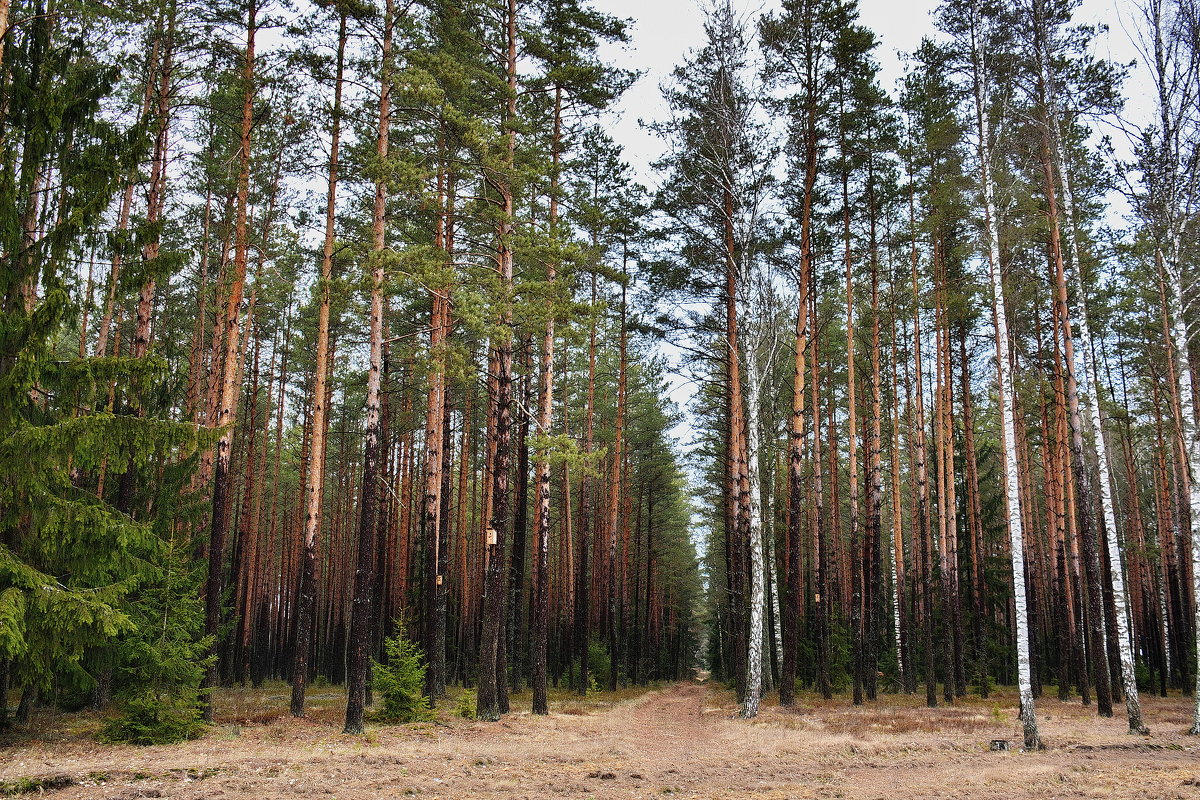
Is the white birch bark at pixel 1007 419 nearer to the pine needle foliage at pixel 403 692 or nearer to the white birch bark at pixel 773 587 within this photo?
the white birch bark at pixel 773 587

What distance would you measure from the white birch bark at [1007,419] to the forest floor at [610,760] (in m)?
0.84

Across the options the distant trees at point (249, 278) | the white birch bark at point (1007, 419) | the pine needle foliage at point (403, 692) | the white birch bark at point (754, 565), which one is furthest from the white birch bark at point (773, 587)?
the pine needle foliage at point (403, 692)

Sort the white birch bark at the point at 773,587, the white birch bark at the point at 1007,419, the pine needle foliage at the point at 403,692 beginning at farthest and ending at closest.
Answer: the white birch bark at the point at 773,587
the pine needle foliage at the point at 403,692
the white birch bark at the point at 1007,419

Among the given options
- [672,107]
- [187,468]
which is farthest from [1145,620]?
[187,468]

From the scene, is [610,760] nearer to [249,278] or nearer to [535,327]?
[535,327]

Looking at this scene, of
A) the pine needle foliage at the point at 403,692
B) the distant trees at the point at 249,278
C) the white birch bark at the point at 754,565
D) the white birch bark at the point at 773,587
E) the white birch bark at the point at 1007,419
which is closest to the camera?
the distant trees at the point at 249,278

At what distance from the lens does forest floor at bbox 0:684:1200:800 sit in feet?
24.0

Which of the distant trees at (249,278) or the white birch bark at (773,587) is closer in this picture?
the distant trees at (249,278)

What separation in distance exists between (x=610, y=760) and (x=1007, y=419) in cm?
765

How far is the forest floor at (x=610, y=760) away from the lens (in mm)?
7324

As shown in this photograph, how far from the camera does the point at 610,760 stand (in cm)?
975

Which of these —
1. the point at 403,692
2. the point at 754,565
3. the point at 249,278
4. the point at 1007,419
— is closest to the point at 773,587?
the point at 754,565

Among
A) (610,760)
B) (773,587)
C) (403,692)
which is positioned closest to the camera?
(610,760)

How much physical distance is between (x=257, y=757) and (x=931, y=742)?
→ 960 centimetres
